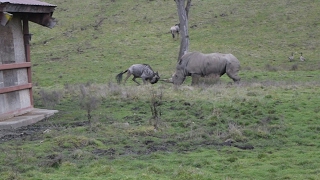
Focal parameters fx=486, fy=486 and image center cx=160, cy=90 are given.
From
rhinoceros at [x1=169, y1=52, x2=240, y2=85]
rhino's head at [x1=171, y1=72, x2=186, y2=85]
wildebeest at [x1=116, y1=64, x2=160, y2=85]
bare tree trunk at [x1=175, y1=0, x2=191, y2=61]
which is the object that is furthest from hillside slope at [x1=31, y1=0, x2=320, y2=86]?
rhino's head at [x1=171, y1=72, x2=186, y2=85]

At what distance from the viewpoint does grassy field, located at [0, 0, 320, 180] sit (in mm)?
8891

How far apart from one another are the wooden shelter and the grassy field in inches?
46.3

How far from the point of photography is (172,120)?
44.3 ft

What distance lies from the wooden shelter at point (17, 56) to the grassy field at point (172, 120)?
3.86ft

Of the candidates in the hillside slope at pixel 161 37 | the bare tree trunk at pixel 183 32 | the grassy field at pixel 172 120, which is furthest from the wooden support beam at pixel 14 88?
the bare tree trunk at pixel 183 32

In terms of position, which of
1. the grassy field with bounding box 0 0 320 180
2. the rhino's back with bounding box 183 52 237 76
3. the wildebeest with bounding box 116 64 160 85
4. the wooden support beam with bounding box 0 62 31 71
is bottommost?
the grassy field with bounding box 0 0 320 180

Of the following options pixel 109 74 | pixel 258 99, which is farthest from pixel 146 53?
pixel 258 99

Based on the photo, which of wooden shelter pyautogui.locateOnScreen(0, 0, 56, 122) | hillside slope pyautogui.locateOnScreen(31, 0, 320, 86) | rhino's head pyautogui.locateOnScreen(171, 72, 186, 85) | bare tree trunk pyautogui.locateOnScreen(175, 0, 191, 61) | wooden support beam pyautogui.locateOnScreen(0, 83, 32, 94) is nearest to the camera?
wooden support beam pyautogui.locateOnScreen(0, 83, 32, 94)

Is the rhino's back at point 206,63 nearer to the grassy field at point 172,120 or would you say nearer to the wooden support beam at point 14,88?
the grassy field at point 172,120

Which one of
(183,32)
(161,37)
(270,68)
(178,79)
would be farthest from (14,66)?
(161,37)

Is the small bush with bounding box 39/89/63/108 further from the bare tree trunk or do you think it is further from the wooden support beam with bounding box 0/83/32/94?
the bare tree trunk

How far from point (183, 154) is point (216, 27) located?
30667 millimetres

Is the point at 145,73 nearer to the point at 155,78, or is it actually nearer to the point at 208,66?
the point at 155,78

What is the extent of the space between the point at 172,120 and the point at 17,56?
5.11 m
